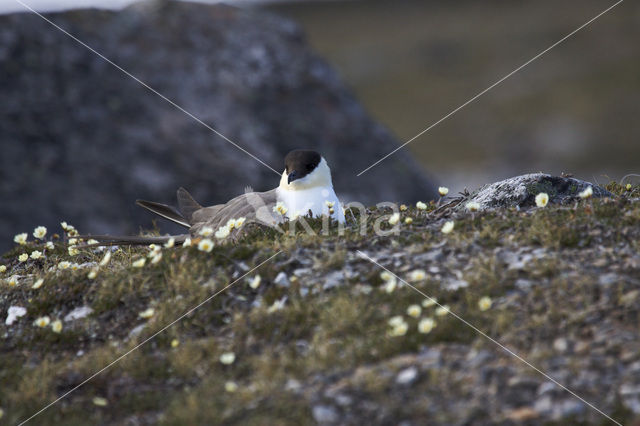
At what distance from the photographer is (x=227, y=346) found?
5.88m

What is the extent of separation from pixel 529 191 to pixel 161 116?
11508 millimetres

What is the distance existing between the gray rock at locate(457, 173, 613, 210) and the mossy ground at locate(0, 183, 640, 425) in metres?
0.92

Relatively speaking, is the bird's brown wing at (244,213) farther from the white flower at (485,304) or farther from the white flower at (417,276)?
the white flower at (485,304)

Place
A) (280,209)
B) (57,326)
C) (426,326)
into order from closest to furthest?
1. (426,326)
2. (57,326)
3. (280,209)

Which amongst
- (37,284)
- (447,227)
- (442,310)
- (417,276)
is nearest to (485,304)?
(442,310)

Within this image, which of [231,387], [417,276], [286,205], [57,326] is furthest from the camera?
[286,205]

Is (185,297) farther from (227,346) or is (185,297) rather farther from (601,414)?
(601,414)

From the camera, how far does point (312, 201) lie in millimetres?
9008

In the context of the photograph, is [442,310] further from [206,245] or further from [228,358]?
[206,245]

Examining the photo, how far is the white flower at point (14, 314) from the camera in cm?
693

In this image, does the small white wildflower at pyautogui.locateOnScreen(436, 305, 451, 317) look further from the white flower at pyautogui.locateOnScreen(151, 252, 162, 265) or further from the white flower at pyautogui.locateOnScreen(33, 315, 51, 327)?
the white flower at pyautogui.locateOnScreen(33, 315, 51, 327)

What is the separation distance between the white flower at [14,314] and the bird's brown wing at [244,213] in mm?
2333

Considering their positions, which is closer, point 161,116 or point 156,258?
point 156,258

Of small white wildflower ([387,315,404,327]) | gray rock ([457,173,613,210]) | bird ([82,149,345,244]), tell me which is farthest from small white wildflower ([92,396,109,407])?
gray rock ([457,173,613,210])
